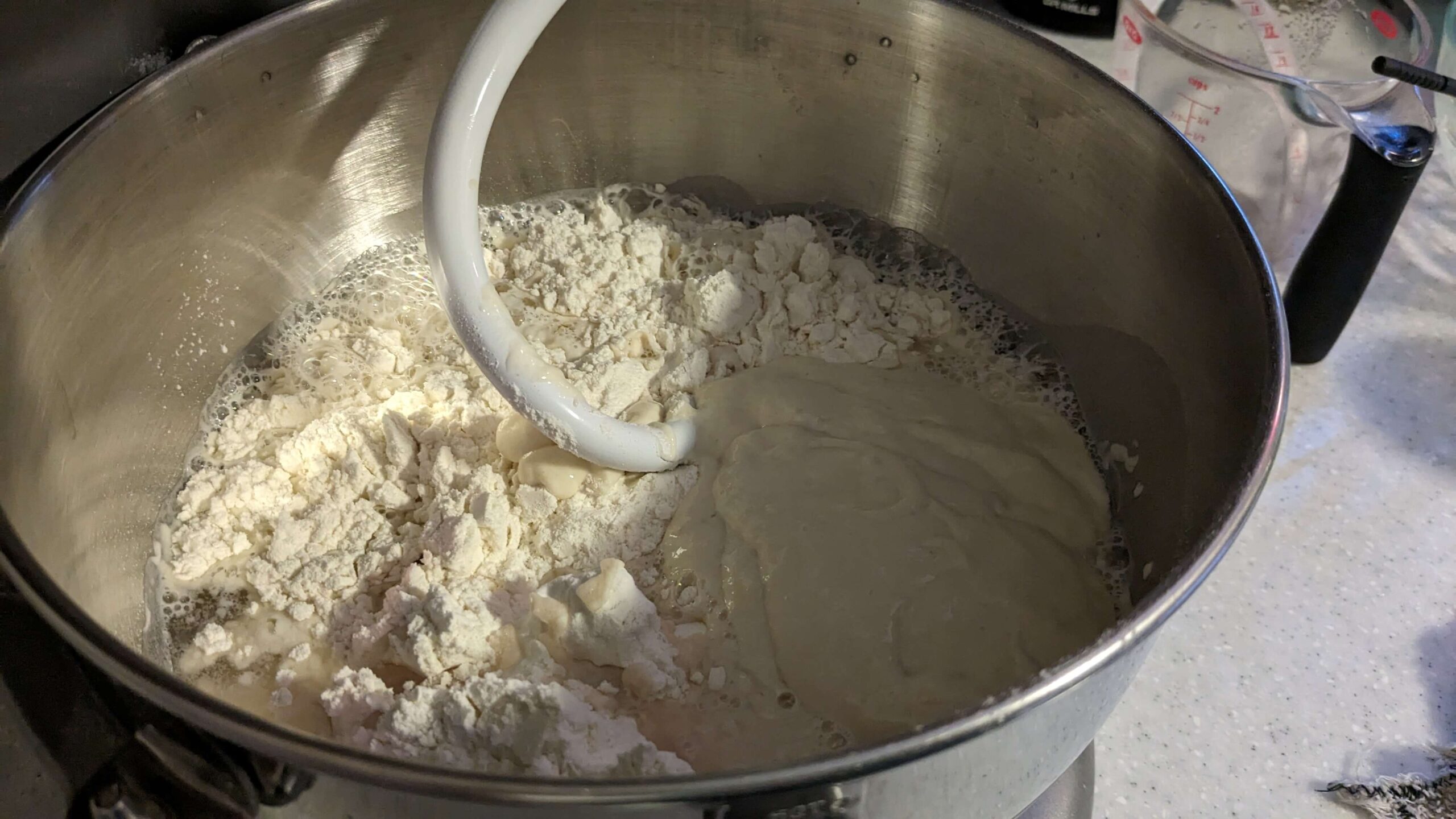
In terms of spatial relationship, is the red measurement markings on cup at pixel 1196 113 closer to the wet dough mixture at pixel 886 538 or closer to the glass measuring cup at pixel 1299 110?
the glass measuring cup at pixel 1299 110

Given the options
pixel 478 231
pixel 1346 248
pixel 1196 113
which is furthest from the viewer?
pixel 1196 113

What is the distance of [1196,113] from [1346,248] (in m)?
0.18

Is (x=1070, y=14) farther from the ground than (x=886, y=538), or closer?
farther from the ground

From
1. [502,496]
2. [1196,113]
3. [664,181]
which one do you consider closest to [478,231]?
[502,496]

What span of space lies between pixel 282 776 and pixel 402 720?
0.12 meters

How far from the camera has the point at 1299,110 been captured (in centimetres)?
80

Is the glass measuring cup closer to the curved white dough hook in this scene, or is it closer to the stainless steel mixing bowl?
the stainless steel mixing bowl

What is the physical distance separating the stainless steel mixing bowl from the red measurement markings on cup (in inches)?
8.9

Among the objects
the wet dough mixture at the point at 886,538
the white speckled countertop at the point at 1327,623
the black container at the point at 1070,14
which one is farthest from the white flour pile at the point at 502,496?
the black container at the point at 1070,14

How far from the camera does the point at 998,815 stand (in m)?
0.45

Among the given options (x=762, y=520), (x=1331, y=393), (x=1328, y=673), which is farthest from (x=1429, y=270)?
(x=762, y=520)

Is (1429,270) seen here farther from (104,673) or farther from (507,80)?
(104,673)

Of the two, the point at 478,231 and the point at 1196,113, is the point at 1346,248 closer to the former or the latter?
the point at 1196,113

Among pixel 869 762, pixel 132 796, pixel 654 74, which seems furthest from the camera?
pixel 654 74
